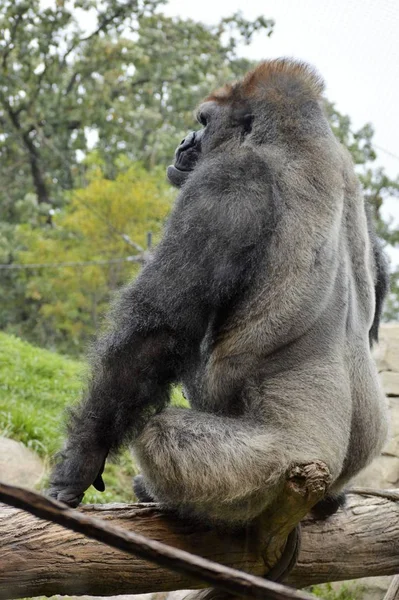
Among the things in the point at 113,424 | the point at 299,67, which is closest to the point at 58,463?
the point at 113,424

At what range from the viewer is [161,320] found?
2.09 meters

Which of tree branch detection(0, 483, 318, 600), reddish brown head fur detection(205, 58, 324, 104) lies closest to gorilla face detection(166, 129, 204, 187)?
reddish brown head fur detection(205, 58, 324, 104)

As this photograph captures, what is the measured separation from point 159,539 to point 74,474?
316 mm

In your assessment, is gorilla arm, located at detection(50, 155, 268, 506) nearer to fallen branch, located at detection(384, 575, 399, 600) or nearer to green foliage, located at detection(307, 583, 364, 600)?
fallen branch, located at detection(384, 575, 399, 600)

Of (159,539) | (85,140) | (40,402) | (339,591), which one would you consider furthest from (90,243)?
(159,539)

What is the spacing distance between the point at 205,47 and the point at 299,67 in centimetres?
814

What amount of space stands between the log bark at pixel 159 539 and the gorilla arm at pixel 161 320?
0.14 metres

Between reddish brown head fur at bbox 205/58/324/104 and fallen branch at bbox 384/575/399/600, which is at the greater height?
reddish brown head fur at bbox 205/58/324/104

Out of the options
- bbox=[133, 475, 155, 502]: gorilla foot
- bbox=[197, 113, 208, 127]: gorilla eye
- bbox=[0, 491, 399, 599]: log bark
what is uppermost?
bbox=[197, 113, 208, 127]: gorilla eye

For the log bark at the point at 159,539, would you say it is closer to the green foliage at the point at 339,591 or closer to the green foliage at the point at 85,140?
the green foliage at the point at 339,591

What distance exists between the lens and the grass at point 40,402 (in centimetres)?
430

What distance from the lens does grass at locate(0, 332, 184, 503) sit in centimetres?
430

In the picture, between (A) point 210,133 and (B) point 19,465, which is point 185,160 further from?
(B) point 19,465

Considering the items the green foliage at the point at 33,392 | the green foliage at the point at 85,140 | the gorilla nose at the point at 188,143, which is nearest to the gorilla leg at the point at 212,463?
the gorilla nose at the point at 188,143
